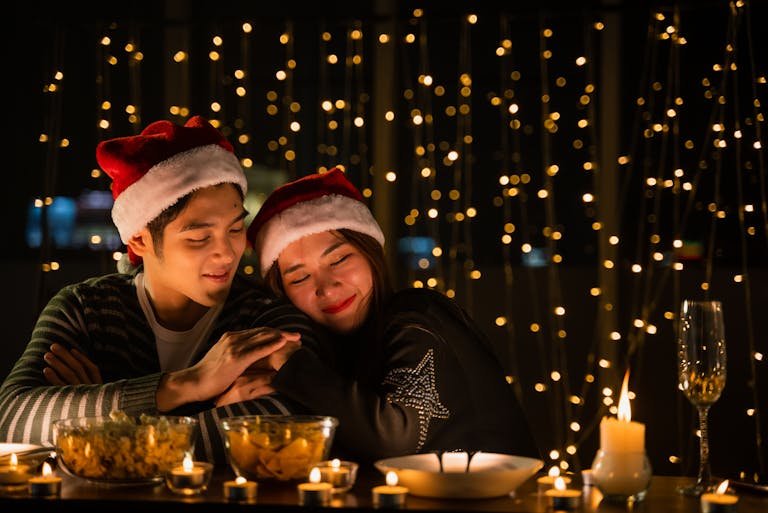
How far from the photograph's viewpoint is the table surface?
1472 mm

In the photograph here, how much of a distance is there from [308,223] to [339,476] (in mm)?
956

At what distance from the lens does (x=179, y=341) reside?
7.93 ft

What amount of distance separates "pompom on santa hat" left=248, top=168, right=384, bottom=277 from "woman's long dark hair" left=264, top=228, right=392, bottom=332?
0.02 m

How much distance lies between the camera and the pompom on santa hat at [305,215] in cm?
244

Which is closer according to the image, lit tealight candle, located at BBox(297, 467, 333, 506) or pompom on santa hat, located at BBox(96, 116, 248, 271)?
lit tealight candle, located at BBox(297, 467, 333, 506)

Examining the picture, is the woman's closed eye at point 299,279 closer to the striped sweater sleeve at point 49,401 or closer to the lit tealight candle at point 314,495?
the striped sweater sleeve at point 49,401

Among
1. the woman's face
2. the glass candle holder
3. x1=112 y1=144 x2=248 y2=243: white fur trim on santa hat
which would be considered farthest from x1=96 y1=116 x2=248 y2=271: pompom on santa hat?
the glass candle holder

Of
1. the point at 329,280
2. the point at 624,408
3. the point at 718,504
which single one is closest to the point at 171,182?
the point at 329,280

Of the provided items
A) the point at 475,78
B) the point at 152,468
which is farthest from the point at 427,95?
the point at 152,468

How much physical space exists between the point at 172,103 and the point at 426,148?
4.21ft

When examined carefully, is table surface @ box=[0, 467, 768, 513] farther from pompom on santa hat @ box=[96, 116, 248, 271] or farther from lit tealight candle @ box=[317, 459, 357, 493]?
pompom on santa hat @ box=[96, 116, 248, 271]

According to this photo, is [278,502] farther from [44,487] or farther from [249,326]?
[249,326]

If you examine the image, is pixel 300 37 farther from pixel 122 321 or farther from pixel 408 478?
pixel 408 478

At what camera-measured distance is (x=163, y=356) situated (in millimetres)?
2406
